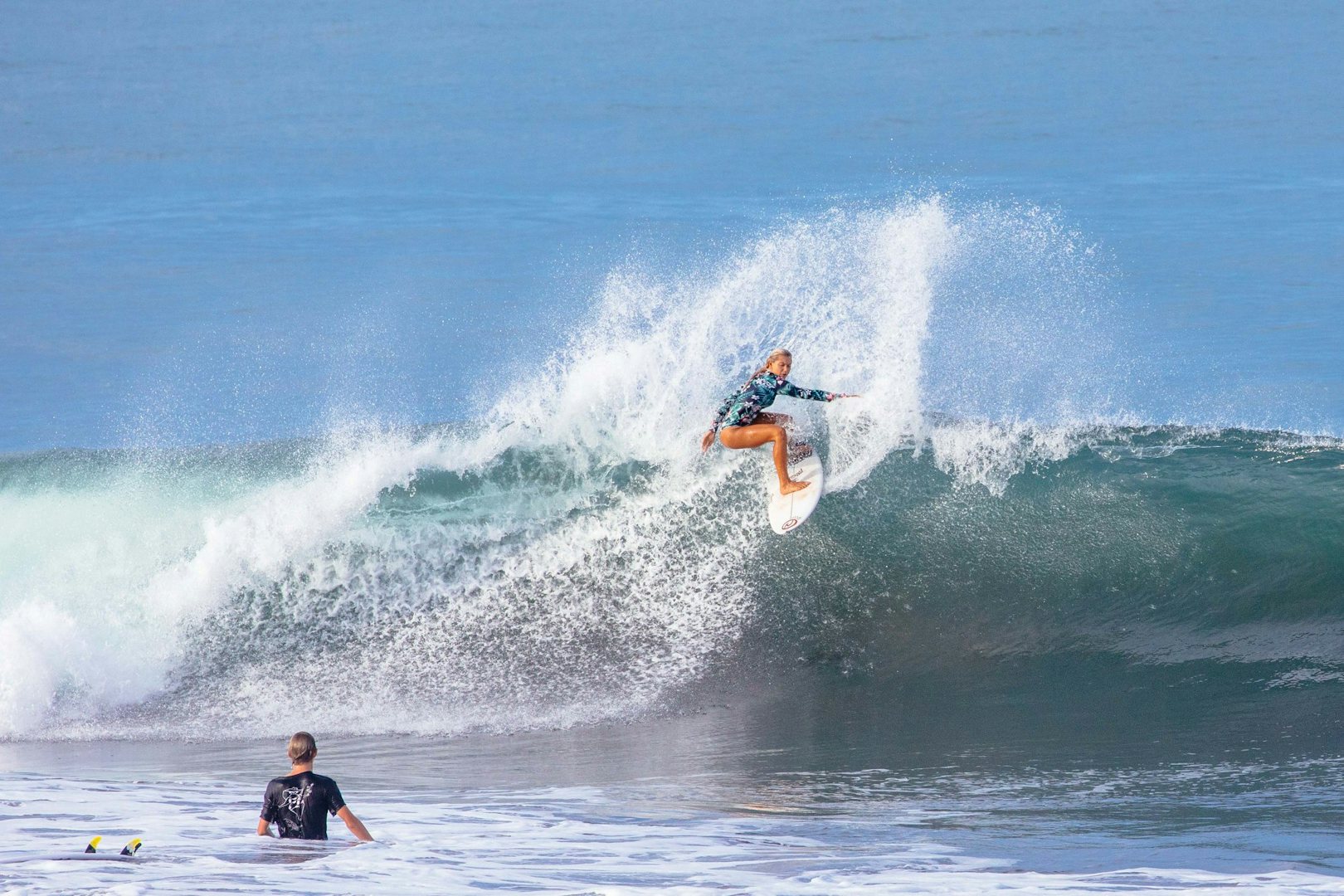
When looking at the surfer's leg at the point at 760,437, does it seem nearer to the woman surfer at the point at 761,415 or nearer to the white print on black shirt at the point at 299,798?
the woman surfer at the point at 761,415

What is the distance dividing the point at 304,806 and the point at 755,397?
4565 mm

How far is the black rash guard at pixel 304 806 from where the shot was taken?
6.11m

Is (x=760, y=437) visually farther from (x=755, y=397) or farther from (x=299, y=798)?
(x=299, y=798)

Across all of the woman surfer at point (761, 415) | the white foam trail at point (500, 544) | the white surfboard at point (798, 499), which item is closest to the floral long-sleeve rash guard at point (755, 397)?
the woman surfer at point (761, 415)

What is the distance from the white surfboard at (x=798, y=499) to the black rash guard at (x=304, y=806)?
477 centimetres

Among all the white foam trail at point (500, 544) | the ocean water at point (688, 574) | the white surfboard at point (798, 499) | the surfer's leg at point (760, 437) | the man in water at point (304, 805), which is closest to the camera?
the man in water at point (304, 805)

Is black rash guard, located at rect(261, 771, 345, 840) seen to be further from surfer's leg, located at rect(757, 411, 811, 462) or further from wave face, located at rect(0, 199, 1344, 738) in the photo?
surfer's leg, located at rect(757, 411, 811, 462)

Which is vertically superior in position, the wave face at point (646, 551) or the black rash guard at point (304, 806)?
the wave face at point (646, 551)

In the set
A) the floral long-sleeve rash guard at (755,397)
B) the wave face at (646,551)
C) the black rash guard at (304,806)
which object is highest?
the floral long-sleeve rash guard at (755,397)

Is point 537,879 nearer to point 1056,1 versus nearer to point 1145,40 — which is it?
point 1145,40

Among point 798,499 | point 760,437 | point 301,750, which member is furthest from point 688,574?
point 301,750

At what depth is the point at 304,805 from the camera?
611cm

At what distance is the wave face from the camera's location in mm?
9734

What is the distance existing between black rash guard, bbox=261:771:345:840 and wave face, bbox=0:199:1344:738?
9.44ft
